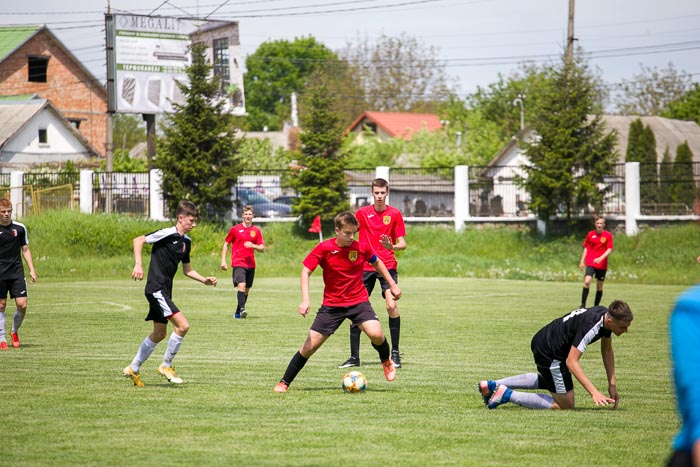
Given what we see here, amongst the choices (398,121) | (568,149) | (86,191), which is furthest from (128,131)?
(568,149)

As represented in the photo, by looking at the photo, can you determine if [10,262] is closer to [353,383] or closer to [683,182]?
[353,383]

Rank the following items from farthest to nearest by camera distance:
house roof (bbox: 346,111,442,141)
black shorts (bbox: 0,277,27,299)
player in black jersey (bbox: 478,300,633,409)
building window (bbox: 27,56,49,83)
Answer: house roof (bbox: 346,111,442,141)
building window (bbox: 27,56,49,83)
black shorts (bbox: 0,277,27,299)
player in black jersey (bbox: 478,300,633,409)

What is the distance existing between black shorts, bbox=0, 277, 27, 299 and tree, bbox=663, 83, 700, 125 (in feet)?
236

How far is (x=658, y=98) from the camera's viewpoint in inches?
3273

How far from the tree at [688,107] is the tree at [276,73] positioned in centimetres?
4943

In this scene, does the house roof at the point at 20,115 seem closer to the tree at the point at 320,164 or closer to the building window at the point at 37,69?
the building window at the point at 37,69

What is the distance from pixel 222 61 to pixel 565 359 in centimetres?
3940

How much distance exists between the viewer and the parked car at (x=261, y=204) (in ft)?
141

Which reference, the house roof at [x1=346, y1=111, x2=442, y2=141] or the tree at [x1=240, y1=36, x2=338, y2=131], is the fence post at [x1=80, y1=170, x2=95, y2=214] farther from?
the tree at [x1=240, y1=36, x2=338, y2=131]

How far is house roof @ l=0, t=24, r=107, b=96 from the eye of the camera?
221 feet

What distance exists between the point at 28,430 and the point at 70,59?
6827 cm

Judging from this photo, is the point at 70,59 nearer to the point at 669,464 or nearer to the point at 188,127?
the point at 188,127

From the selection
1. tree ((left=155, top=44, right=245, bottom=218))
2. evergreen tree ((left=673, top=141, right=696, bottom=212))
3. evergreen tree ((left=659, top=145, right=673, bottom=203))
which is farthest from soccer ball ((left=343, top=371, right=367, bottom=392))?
tree ((left=155, top=44, right=245, bottom=218))

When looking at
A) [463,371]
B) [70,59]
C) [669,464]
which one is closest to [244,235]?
[463,371]
